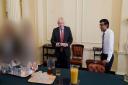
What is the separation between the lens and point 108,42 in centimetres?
346

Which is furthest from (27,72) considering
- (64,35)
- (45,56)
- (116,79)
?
(45,56)

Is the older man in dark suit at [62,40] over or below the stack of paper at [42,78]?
over

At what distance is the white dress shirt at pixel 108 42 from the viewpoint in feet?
11.3

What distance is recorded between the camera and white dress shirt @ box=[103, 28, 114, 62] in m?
3.44

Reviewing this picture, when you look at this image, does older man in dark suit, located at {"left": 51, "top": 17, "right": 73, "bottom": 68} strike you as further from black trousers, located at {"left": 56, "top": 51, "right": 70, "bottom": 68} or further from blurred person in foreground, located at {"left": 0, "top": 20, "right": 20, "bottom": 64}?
blurred person in foreground, located at {"left": 0, "top": 20, "right": 20, "bottom": 64}

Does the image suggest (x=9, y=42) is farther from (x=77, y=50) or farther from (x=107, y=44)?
(x=77, y=50)

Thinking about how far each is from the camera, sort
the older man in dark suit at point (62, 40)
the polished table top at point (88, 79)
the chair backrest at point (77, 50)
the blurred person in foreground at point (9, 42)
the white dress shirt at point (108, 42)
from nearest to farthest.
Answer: the blurred person in foreground at point (9, 42)
the polished table top at point (88, 79)
the white dress shirt at point (108, 42)
the older man in dark suit at point (62, 40)
the chair backrest at point (77, 50)

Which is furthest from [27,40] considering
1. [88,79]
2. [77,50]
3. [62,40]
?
[77,50]

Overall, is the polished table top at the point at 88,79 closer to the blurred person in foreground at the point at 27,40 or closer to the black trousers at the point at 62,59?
the blurred person in foreground at the point at 27,40

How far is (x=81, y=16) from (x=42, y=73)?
336 cm

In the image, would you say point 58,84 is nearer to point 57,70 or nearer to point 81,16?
→ point 57,70

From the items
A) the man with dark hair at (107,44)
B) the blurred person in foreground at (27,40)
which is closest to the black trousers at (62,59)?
the man with dark hair at (107,44)

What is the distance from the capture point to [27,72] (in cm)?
208

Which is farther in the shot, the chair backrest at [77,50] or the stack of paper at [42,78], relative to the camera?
the chair backrest at [77,50]
